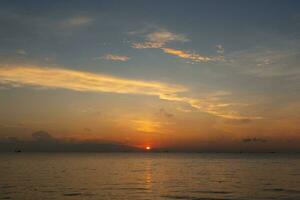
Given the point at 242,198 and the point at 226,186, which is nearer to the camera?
the point at 242,198

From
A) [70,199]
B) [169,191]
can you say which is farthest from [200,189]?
[70,199]

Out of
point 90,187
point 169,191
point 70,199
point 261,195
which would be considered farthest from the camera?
point 90,187

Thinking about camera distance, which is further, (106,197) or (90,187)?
(90,187)

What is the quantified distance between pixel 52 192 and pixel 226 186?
32335mm

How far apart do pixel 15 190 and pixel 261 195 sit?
40255mm

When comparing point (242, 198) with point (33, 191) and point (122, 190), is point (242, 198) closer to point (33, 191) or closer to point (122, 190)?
point (122, 190)

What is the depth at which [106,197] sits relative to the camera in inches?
2105

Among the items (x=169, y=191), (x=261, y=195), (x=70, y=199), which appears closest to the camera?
(x=70, y=199)

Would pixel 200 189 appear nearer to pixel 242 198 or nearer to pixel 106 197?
pixel 242 198

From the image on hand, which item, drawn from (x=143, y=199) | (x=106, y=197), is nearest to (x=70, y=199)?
(x=106, y=197)

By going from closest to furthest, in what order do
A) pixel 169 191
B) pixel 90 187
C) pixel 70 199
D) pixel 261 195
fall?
pixel 70 199
pixel 261 195
pixel 169 191
pixel 90 187

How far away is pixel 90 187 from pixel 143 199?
16.9 metres

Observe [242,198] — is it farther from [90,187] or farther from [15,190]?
[15,190]

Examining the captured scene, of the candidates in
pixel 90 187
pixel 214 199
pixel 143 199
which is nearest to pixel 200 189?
pixel 214 199
